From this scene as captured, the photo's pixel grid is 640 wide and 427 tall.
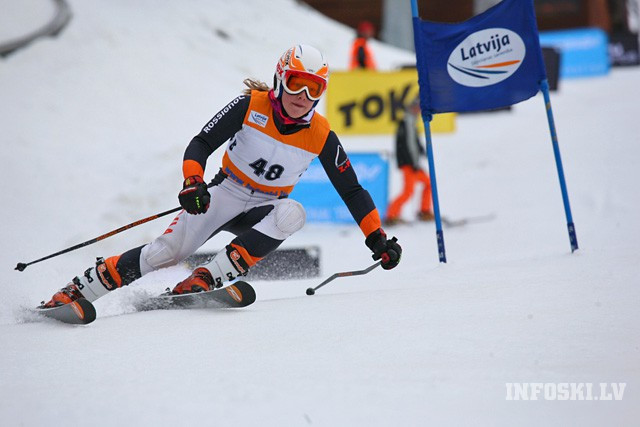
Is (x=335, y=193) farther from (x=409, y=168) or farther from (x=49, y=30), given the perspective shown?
(x=49, y=30)

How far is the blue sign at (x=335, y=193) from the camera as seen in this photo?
392 inches

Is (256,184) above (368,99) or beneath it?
above

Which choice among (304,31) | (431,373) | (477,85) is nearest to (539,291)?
(431,373)

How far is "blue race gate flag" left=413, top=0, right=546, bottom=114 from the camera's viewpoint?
589 centimetres

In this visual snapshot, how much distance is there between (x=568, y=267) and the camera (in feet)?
17.1

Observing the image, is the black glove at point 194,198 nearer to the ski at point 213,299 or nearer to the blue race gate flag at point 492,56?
the ski at point 213,299

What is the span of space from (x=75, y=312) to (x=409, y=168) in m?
6.39

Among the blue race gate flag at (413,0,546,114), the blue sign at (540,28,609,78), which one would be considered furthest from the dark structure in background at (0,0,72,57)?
the blue sign at (540,28,609,78)

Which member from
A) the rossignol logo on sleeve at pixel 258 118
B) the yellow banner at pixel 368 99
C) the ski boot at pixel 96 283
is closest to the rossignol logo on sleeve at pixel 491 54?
the rossignol logo on sleeve at pixel 258 118

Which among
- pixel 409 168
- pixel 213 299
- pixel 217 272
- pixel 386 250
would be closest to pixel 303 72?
pixel 386 250

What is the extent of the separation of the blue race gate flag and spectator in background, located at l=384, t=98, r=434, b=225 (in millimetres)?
3925

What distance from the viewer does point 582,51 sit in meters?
18.6

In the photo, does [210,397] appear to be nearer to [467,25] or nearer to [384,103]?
[467,25]

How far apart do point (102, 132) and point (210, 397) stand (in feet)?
33.3
